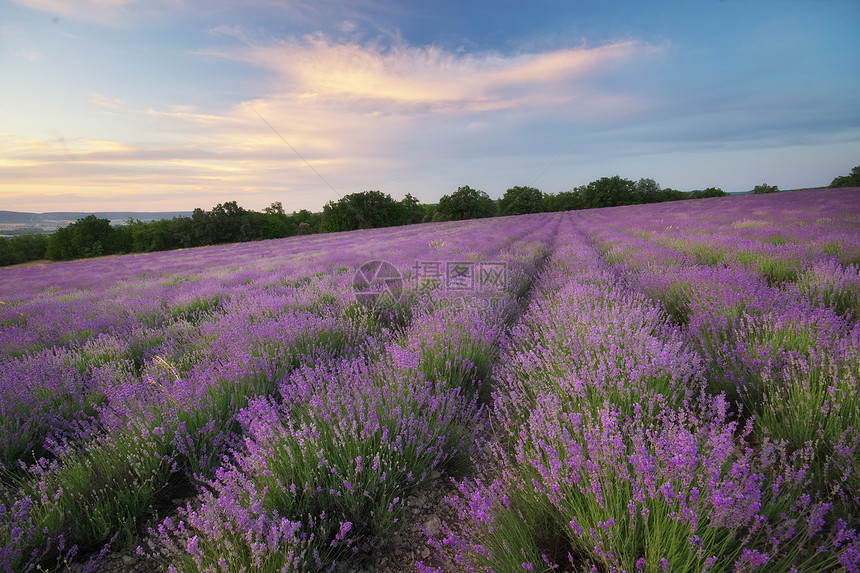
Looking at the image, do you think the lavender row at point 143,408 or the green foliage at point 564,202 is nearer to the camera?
the lavender row at point 143,408

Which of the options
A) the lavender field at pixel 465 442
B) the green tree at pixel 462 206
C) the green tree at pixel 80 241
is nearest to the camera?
the lavender field at pixel 465 442

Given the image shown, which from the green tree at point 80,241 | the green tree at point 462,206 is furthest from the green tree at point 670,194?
the green tree at point 80,241

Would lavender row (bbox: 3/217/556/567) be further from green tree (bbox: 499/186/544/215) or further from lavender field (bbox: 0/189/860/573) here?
green tree (bbox: 499/186/544/215)

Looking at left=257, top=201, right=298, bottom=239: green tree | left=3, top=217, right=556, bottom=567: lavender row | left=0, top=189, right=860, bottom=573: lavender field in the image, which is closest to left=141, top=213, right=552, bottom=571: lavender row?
left=0, top=189, right=860, bottom=573: lavender field

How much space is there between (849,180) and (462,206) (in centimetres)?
5049

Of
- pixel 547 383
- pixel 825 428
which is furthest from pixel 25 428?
pixel 825 428

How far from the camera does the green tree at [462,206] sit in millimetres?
66062

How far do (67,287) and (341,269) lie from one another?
25.5 ft

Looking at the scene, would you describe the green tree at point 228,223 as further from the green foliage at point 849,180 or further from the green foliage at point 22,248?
the green foliage at point 849,180

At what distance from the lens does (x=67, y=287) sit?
9484mm

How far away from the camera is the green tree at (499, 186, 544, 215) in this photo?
2530 inches

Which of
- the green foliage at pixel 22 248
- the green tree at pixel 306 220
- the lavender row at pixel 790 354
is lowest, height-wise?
the lavender row at pixel 790 354

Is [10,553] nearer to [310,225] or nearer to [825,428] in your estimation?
[825,428]

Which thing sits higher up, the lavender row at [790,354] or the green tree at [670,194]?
the green tree at [670,194]
